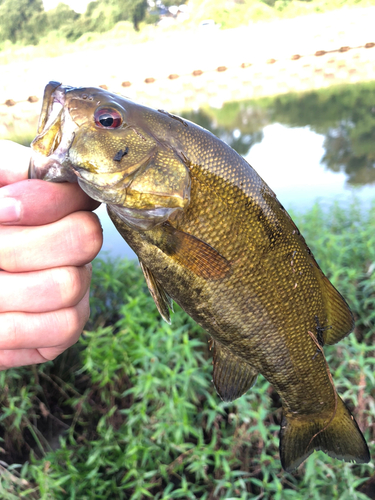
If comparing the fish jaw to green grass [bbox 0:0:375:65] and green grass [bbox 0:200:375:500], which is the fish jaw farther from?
green grass [bbox 0:0:375:65]

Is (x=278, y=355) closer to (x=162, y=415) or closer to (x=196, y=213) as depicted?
(x=196, y=213)

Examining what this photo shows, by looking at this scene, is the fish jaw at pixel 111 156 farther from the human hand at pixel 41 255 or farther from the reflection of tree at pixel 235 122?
the reflection of tree at pixel 235 122

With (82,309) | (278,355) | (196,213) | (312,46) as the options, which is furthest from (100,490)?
(312,46)

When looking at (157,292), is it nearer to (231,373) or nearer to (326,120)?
(231,373)

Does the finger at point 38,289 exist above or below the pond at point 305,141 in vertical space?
above

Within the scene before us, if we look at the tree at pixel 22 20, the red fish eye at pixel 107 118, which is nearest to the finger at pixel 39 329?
the red fish eye at pixel 107 118
